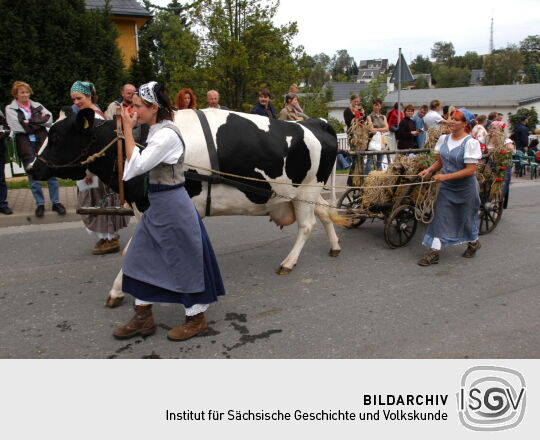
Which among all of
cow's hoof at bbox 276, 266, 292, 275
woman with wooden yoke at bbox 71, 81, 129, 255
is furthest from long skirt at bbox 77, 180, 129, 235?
cow's hoof at bbox 276, 266, 292, 275

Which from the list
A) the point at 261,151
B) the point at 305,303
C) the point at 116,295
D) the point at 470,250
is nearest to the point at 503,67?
the point at 470,250

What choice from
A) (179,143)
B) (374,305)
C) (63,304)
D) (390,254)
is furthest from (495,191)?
(63,304)

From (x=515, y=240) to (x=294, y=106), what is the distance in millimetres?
4400

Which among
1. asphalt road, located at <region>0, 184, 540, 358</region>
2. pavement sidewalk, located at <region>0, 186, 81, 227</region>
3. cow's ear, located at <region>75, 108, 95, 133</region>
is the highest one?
cow's ear, located at <region>75, 108, 95, 133</region>

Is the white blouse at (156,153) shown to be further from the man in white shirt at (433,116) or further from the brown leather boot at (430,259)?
the man in white shirt at (433,116)

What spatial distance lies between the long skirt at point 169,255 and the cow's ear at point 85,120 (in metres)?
1.05

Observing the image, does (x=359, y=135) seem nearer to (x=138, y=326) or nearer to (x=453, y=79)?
(x=138, y=326)

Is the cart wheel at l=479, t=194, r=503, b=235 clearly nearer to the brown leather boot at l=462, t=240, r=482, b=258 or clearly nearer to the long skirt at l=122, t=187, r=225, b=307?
the brown leather boot at l=462, t=240, r=482, b=258

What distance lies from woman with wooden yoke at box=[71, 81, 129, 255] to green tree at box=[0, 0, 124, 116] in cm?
641

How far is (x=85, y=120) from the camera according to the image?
405 cm

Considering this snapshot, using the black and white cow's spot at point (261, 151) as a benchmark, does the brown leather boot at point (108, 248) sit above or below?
below

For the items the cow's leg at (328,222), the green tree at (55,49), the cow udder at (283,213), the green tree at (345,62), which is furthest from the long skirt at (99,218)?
the green tree at (345,62)

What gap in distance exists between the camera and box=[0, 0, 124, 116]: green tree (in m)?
10.6

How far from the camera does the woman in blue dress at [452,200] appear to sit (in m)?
5.30
